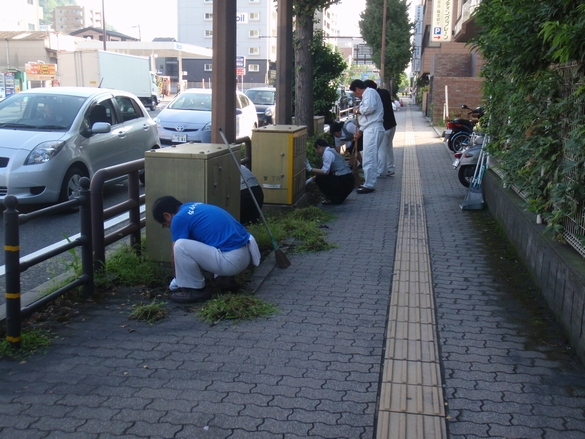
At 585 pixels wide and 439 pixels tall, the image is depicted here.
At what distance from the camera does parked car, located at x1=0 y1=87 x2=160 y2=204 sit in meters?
8.42

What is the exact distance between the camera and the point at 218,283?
5.51 metres

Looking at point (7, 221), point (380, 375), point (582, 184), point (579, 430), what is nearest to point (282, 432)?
point (380, 375)

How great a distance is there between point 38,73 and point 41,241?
125 ft

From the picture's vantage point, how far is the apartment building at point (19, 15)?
106 meters

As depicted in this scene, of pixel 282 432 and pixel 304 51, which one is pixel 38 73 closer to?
pixel 304 51

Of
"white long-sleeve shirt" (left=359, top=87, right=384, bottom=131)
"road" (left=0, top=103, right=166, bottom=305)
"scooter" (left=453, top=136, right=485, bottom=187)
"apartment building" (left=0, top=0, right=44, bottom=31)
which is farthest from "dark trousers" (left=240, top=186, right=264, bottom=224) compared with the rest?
"apartment building" (left=0, top=0, right=44, bottom=31)

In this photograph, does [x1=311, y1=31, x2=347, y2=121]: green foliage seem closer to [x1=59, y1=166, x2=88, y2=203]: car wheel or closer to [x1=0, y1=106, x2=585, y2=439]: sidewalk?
[x1=59, y1=166, x2=88, y2=203]: car wheel

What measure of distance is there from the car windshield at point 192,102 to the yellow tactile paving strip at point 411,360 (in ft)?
35.5

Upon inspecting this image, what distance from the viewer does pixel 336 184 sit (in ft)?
32.2

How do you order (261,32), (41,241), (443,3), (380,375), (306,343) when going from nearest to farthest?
1. (380,375)
2. (306,343)
3. (41,241)
4. (443,3)
5. (261,32)

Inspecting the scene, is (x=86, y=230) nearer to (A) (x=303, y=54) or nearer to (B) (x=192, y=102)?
(A) (x=303, y=54)

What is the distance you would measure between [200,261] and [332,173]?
4.85 m

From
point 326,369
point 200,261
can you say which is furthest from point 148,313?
point 326,369

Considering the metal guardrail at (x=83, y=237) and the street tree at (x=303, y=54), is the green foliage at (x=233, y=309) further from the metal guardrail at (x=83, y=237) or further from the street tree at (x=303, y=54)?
the street tree at (x=303, y=54)
